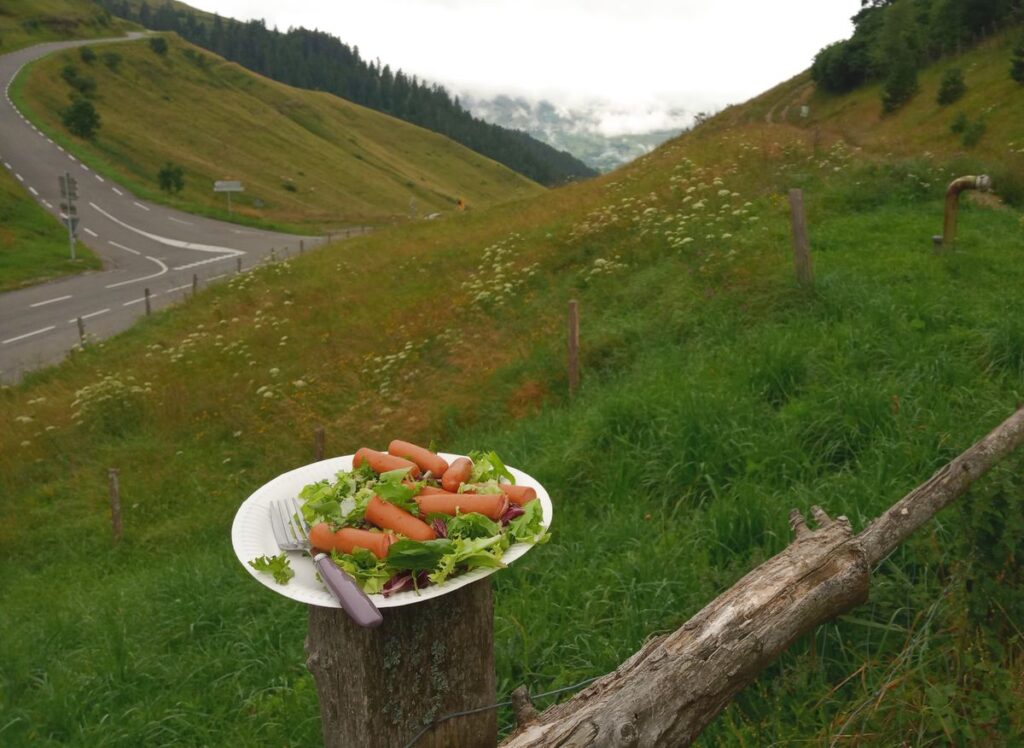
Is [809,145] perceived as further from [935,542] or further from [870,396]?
[935,542]

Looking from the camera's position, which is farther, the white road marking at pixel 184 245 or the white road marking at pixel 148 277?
the white road marking at pixel 184 245

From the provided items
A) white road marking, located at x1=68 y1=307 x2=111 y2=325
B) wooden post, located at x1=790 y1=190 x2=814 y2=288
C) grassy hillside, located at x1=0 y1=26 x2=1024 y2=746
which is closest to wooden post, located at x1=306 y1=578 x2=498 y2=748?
grassy hillside, located at x1=0 y1=26 x2=1024 y2=746

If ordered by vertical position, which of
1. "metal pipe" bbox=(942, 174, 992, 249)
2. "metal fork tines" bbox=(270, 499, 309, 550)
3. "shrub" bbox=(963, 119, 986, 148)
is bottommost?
"metal fork tines" bbox=(270, 499, 309, 550)

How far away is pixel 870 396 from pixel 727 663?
4167 mm

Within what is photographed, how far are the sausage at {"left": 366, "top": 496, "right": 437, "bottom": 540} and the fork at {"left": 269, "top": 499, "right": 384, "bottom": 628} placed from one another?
0.58 ft

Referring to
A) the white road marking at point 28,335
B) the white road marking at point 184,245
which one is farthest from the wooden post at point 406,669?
the white road marking at point 184,245

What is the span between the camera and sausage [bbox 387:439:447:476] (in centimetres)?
252

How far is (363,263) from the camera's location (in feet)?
68.1

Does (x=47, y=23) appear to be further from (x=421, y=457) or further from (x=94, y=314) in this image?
(x=421, y=457)

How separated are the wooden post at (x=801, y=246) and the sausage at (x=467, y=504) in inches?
293

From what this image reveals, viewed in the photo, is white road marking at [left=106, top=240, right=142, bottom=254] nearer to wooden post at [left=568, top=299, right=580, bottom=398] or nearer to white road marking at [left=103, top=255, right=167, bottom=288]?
white road marking at [left=103, top=255, right=167, bottom=288]

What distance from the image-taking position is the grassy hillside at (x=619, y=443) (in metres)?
3.29

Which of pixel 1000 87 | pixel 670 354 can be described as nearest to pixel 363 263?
pixel 670 354

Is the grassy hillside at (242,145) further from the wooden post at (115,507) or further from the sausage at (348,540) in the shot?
the sausage at (348,540)
